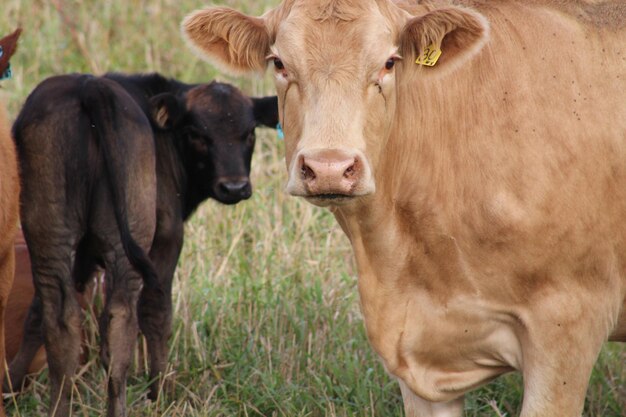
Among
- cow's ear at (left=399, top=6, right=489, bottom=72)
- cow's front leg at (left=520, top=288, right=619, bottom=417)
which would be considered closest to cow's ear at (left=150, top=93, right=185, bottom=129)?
cow's ear at (left=399, top=6, right=489, bottom=72)

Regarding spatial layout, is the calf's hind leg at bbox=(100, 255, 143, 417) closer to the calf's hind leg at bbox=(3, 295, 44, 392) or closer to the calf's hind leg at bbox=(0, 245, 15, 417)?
the calf's hind leg at bbox=(0, 245, 15, 417)

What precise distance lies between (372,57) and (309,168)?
0.56m

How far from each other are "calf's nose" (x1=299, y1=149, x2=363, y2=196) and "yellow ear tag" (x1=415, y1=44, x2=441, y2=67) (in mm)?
697

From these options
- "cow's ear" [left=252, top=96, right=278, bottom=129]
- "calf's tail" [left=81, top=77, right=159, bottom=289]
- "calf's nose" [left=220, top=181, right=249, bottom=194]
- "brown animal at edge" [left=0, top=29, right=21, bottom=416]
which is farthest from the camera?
"cow's ear" [left=252, top=96, right=278, bottom=129]

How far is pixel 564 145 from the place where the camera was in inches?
177

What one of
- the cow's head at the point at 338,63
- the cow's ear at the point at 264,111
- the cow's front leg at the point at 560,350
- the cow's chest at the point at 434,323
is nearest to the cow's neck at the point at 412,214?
the cow's chest at the point at 434,323

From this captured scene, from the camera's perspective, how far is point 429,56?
A: 14.5 feet

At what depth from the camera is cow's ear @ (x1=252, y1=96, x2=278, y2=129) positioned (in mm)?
6402

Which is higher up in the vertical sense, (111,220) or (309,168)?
(309,168)

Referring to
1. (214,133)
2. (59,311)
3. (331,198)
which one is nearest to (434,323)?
(331,198)

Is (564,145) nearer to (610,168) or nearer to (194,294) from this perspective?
(610,168)

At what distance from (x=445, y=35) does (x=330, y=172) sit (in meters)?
0.94

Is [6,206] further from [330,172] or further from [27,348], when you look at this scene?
[330,172]

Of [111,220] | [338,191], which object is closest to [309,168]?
[338,191]
